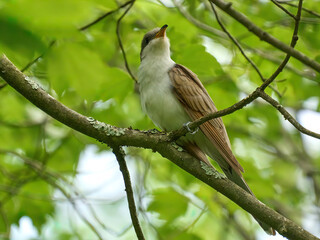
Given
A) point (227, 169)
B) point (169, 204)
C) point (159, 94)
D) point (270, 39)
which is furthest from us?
point (169, 204)

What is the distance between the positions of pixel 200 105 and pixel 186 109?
15 centimetres

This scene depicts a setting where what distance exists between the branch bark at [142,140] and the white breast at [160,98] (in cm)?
74

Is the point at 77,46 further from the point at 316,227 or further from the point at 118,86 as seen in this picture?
the point at 316,227

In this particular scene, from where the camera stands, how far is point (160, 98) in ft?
15.3

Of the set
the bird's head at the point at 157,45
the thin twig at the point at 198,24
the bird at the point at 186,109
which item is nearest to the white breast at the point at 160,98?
the bird at the point at 186,109

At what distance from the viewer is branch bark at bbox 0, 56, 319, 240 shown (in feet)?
11.4

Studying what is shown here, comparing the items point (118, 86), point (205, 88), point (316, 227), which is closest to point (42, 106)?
point (118, 86)

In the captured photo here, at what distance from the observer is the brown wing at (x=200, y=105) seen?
435 centimetres

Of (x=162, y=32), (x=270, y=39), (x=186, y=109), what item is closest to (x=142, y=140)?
(x=186, y=109)

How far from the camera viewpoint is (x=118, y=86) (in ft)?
14.6

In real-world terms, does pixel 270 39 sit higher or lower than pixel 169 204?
higher

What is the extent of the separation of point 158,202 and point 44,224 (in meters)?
1.95

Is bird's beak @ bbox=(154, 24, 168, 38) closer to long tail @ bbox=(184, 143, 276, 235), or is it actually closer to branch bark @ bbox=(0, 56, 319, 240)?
long tail @ bbox=(184, 143, 276, 235)

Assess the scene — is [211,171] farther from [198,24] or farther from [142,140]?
[198,24]
